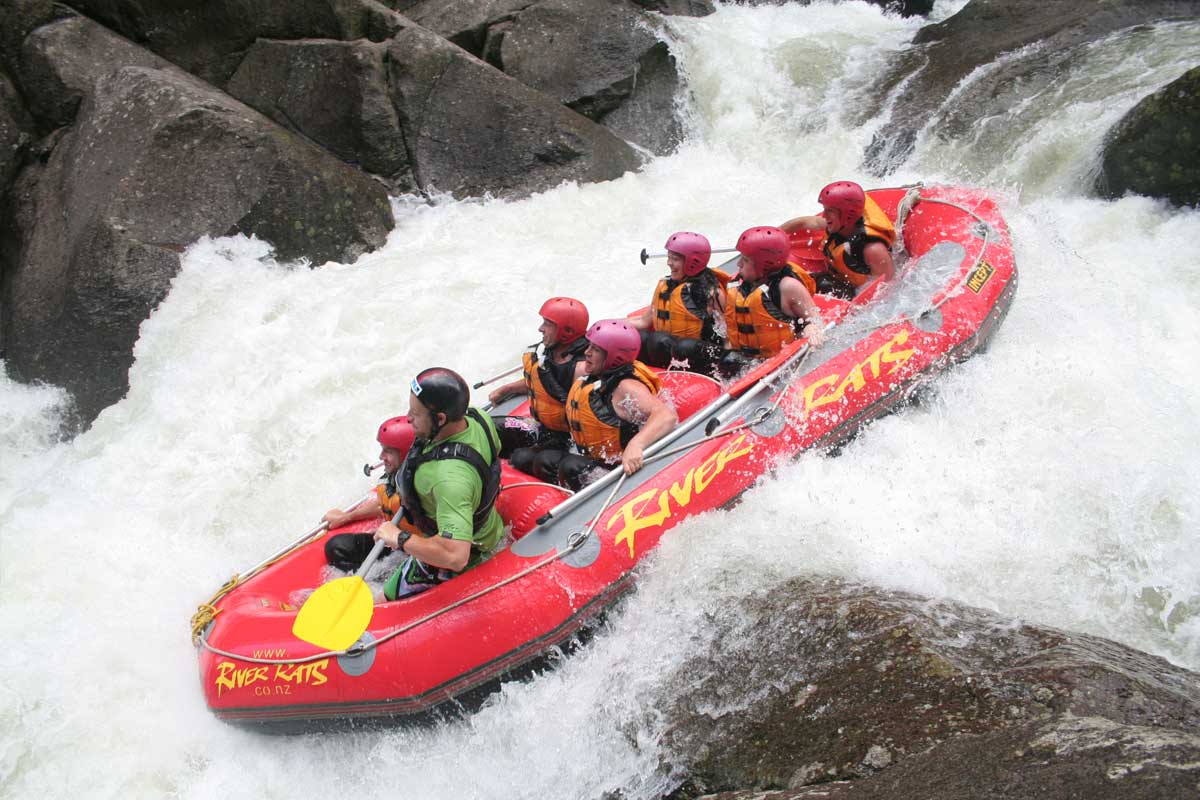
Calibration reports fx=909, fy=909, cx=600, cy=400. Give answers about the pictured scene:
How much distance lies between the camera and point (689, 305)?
487 centimetres

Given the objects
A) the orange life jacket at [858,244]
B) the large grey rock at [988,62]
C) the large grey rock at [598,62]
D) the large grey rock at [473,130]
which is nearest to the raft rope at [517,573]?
the orange life jacket at [858,244]

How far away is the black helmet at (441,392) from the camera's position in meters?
3.25

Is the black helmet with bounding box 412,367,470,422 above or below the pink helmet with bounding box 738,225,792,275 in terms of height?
below

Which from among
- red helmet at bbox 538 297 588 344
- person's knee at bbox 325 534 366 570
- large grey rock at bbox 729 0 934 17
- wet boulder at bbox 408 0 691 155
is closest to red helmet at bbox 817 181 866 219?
red helmet at bbox 538 297 588 344

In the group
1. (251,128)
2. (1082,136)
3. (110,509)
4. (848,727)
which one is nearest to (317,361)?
(110,509)

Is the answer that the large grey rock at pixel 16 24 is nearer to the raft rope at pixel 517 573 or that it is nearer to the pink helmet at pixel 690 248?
the raft rope at pixel 517 573

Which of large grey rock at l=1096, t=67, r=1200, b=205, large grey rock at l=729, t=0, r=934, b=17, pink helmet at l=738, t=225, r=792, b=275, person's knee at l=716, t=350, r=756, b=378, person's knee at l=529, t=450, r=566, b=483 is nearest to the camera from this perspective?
person's knee at l=529, t=450, r=566, b=483

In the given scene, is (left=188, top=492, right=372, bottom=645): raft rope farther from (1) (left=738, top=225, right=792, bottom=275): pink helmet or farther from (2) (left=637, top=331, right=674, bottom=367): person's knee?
(1) (left=738, top=225, right=792, bottom=275): pink helmet

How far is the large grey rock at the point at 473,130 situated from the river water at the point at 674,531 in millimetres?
319

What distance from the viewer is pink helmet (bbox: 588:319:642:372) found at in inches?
154

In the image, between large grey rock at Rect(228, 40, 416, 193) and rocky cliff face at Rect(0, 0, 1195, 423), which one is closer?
rocky cliff face at Rect(0, 0, 1195, 423)

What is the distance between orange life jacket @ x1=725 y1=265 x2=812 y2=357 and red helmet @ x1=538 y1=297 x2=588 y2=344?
3.13 ft

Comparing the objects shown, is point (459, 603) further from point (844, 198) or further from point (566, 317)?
point (844, 198)

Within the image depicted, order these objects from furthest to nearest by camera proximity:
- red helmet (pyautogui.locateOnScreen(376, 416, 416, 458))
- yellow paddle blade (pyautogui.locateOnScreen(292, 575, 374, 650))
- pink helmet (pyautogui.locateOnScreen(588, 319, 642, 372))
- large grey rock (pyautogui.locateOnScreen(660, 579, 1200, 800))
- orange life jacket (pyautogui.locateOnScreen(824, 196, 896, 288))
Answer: orange life jacket (pyautogui.locateOnScreen(824, 196, 896, 288)) < pink helmet (pyautogui.locateOnScreen(588, 319, 642, 372)) < red helmet (pyautogui.locateOnScreen(376, 416, 416, 458)) < yellow paddle blade (pyautogui.locateOnScreen(292, 575, 374, 650)) < large grey rock (pyautogui.locateOnScreen(660, 579, 1200, 800))
